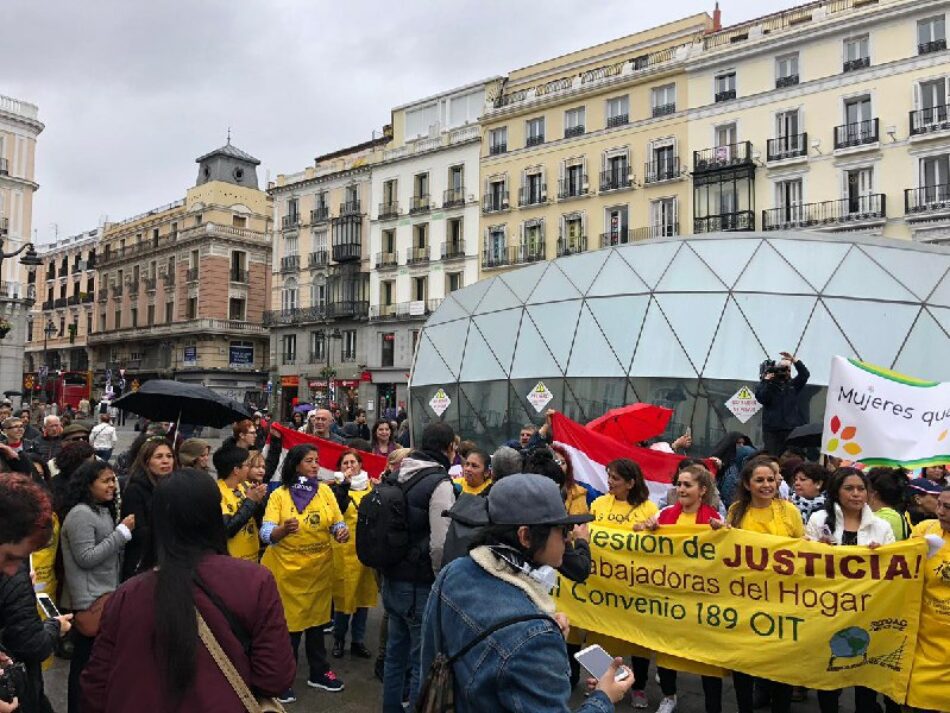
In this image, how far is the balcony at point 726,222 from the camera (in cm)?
3419

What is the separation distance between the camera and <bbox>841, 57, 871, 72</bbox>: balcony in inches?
1253

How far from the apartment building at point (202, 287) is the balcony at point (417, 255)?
1607 cm

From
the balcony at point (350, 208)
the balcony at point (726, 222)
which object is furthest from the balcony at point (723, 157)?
the balcony at point (350, 208)

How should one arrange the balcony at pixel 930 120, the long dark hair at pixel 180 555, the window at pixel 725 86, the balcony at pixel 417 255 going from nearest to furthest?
the long dark hair at pixel 180 555 < the balcony at pixel 930 120 < the window at pixel 725 86 < the balcony at pixel 417 255

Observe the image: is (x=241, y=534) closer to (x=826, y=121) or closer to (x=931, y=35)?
(x=826, y=121)

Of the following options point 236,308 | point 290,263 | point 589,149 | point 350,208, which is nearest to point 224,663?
A: point 589,149

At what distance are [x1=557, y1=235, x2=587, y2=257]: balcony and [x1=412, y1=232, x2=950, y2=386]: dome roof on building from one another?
21.3m

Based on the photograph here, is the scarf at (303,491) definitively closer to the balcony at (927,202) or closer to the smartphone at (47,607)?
the smartphone at (47,607)

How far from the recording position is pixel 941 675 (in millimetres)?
4539

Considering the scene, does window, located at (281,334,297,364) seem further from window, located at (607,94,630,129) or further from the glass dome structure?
the glass dome structure

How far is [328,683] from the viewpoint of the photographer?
18.4ft

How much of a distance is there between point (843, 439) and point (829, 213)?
Answer: 2849 cm

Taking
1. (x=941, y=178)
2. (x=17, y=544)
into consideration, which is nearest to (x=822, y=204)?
(x=941, y=178)

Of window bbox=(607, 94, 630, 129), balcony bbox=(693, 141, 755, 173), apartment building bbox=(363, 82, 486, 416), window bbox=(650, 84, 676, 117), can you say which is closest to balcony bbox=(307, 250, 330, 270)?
apartment building bbox=(363, 82, 486, 416)
